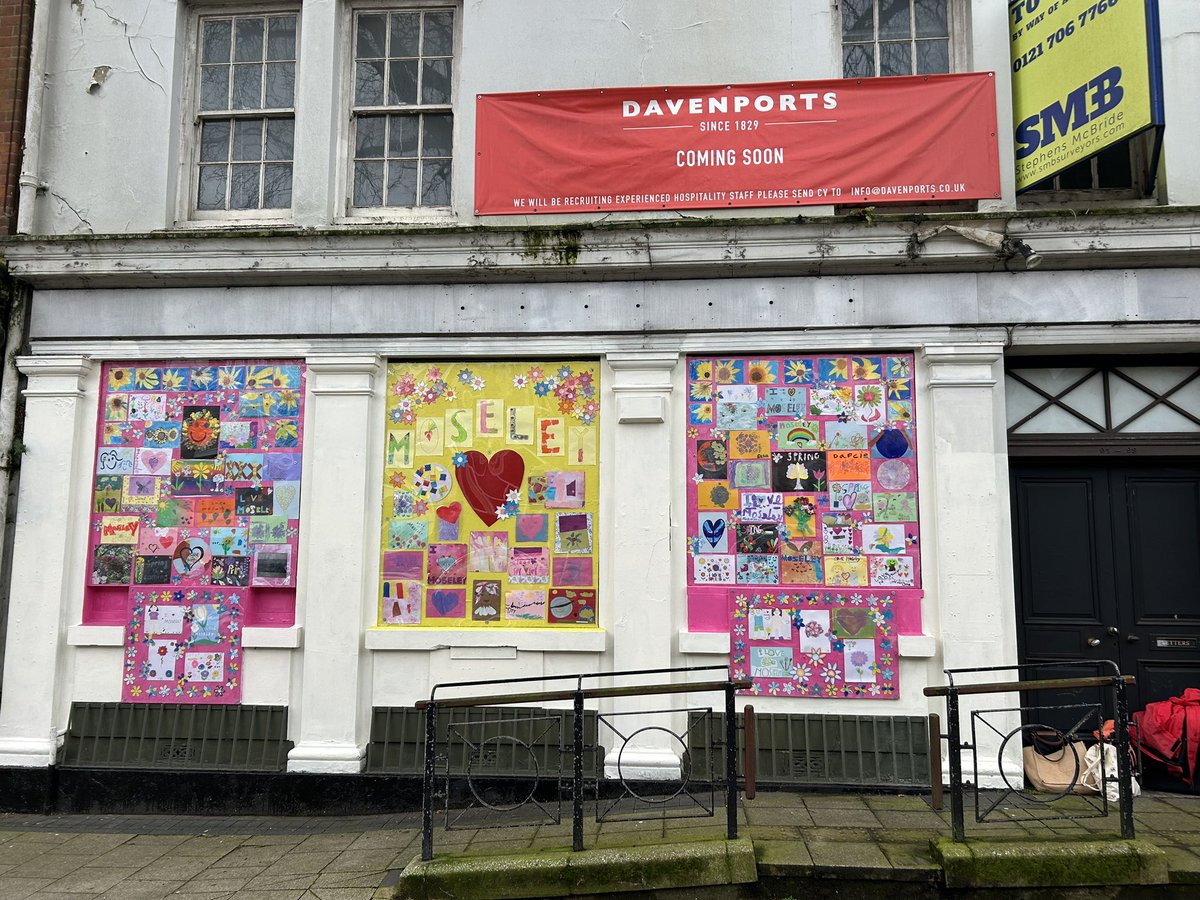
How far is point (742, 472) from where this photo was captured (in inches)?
253

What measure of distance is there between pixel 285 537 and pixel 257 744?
162 centimetres

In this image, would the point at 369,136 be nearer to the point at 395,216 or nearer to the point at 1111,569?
the point at 395,216

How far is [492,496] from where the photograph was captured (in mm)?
6562

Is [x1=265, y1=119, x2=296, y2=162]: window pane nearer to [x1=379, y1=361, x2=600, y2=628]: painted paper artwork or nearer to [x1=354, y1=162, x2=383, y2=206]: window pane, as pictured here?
[x1=354, y1=162, x2=383, y2=206]: window pane

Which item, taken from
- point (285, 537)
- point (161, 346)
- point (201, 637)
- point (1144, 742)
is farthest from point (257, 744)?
point (1144, 742)

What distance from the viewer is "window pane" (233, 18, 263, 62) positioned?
734cm

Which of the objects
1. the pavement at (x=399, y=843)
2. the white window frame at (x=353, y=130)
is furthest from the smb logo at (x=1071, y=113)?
the pavement at (x=399, y=843)

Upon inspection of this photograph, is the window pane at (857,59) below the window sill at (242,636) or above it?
above

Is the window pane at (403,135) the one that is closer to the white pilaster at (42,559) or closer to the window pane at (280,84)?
the window pane at (280,84)

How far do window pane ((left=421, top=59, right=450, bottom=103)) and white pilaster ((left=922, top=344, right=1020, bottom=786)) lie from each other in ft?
15.2

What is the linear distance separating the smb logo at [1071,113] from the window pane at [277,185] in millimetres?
6076

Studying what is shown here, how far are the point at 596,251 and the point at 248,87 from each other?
11.9 feet

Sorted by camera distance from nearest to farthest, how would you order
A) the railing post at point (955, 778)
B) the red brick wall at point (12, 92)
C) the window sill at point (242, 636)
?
the railing post at point (955, 778)
the window sill at point (242, 636)
the red brick wall at point (12, 92)

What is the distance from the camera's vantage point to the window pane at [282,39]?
24.0 feet
